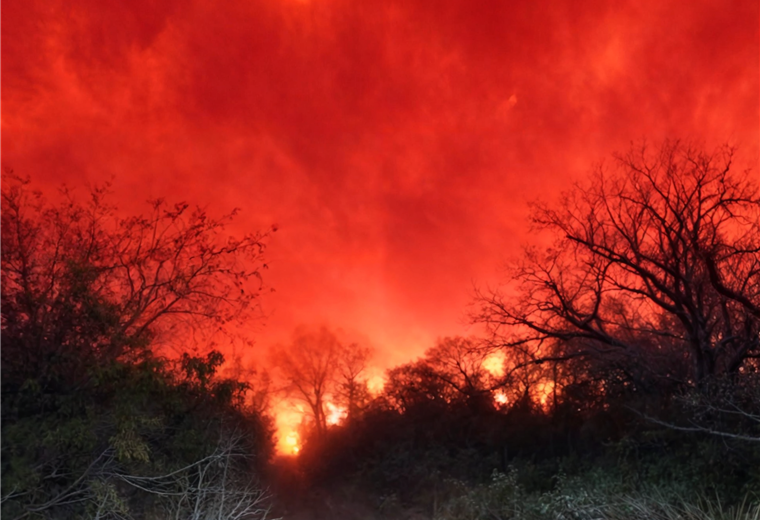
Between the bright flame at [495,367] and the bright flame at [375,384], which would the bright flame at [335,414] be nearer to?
the bright flame at [375,384]

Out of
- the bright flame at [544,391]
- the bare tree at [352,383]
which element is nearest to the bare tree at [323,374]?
the bare tree at [352,383]

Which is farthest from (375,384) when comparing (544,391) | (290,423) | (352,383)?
(544,391)

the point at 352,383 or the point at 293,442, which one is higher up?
the point at 352,383

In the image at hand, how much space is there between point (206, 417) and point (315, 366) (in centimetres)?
1011

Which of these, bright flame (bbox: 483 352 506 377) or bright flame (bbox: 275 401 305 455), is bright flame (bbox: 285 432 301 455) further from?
bright flame (bbox: 483 352 506 377)

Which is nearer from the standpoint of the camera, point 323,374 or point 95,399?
point 95,399

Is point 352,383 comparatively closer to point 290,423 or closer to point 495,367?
point 290,423

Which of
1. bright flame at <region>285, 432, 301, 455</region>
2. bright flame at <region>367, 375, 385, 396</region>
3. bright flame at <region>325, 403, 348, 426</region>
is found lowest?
bright flame at <region>285, 432, 301, 455</region>

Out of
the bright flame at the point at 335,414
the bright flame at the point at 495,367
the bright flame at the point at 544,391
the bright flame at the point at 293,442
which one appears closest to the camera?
the bright flame at the point at 544,391

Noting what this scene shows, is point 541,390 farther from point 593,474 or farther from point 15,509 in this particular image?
point 15,509

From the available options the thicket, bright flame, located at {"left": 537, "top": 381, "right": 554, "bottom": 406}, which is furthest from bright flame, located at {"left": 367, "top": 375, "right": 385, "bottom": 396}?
the thicket

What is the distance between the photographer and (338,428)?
2141cm

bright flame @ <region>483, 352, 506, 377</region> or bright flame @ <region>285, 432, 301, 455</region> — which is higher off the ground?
bright flame @ <region>483, 352, 506, 377</region>

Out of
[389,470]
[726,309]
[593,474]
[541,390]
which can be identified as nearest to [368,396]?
[389,470]
